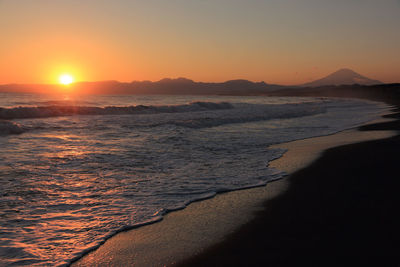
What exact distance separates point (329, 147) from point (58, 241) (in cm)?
898

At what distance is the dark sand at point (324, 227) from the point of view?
3.22 metres

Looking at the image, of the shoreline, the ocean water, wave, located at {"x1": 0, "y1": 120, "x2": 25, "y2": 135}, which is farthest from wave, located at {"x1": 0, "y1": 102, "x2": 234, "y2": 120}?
the shoreline

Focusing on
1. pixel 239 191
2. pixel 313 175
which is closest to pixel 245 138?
pixel 313 175

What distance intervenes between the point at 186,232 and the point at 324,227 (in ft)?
5.95

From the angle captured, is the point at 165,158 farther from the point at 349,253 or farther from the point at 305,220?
the point at 349,253

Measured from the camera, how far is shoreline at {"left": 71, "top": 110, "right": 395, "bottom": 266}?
10.9 feet

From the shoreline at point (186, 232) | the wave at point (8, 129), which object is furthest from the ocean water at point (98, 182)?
the wave at point (8, 129)

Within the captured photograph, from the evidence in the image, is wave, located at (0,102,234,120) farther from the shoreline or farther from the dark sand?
the dark sand

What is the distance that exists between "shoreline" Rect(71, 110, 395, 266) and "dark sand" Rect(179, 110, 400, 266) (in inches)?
6.4

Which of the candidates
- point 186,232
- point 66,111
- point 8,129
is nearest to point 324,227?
point 186,232

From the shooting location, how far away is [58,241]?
374 cm

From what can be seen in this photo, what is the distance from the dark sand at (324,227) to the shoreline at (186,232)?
0.53 ft

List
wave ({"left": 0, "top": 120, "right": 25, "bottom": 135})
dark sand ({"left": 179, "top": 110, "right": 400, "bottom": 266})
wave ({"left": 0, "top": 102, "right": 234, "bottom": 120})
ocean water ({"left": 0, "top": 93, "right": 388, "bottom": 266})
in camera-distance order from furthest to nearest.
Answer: wave ({"left": 0, "top": 102, "right": 234, "bottom": 120}) → wave ({"left": 0, "top": 120, "right": 25, "bottom": 135}) → ocean water ({"left": 0, "top": 93, "right": 388, "bottom": 266}) → dark sand ({"left": 179, "top": 110, "right": 400, "bottom": 266})

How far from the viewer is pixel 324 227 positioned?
3979mm
